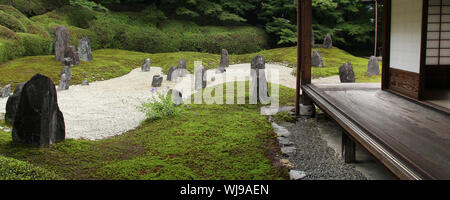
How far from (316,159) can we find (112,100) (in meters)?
6.28

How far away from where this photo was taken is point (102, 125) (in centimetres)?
749

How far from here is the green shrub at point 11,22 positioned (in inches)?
585

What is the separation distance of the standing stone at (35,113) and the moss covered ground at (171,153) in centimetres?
14

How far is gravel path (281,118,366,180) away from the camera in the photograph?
4.72 meters

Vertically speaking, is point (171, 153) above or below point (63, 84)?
below

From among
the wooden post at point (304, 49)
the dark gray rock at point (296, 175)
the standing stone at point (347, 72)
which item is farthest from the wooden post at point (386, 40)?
the dark gray rock at point (296, 175)

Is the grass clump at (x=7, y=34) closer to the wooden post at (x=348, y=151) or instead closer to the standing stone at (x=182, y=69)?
the standing stone at (x=182, y=69)

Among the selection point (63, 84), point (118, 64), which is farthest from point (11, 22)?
point (63, 84)

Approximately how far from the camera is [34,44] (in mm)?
15281

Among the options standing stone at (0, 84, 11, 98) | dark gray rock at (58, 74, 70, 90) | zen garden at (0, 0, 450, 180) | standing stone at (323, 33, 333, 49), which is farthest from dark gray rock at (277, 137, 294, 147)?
standing stone at (323, 33, 333, 49)

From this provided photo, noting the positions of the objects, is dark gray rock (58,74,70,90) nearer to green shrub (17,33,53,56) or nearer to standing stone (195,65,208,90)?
standing stone (195,65,208,90)

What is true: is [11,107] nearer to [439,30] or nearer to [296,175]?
[296,175]

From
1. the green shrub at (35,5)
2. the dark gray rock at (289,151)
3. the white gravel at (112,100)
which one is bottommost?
the dark gray rock at (289,151)

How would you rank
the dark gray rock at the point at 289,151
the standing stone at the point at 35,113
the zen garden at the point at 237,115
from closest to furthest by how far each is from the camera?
the zen garden at the point at 237,115 < the standing stone at the point at 35,113 < the dark gray rock at the point at 289,151
